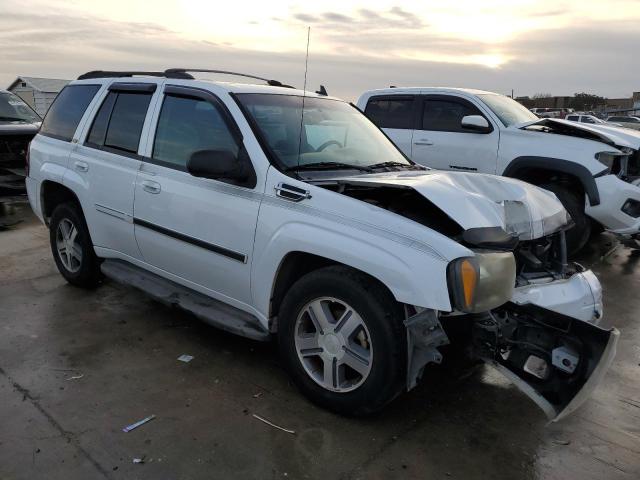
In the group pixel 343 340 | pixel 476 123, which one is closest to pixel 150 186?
pixel 343 340

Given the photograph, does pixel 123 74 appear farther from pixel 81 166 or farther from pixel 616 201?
pixel 616 201

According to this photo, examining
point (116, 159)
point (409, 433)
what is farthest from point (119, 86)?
point (409, 433)

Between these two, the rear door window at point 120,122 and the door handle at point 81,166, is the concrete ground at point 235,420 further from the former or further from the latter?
the rear door window at point 120,122

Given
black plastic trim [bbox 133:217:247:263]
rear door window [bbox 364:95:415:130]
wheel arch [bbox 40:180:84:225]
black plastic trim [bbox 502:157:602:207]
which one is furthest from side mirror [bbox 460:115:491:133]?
wheel arch [bbox 40:180:84:225]

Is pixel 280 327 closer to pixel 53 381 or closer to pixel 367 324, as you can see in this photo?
pixel 367 324

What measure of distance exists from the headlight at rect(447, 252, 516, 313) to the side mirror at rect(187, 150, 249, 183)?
1462 millimetres

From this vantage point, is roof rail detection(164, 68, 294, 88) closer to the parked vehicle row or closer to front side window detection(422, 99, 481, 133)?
front side window detection(422, 99, 481, 133)

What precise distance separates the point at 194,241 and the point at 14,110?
25.1 ft

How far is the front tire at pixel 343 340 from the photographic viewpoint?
2779 millimetres

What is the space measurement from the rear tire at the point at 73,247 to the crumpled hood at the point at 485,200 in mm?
2672

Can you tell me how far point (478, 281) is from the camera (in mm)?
2613

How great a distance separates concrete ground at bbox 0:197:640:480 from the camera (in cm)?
271

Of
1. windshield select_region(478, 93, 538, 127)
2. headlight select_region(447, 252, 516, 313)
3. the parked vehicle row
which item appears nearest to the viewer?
headlight select_region(447, 252, 516, 313)

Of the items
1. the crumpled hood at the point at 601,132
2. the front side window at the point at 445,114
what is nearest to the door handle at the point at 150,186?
the front side window at the point at 445,114
